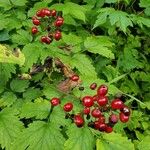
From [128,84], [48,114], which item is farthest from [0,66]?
[128,84]

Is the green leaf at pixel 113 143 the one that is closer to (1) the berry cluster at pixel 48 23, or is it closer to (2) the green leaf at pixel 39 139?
(2) the green leaf at pixel 39 139

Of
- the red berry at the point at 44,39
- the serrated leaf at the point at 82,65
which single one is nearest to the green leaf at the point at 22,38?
the red berry at the point at 44,39

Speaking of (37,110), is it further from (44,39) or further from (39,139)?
(44,39)

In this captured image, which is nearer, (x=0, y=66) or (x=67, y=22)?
(x=0, y=66)

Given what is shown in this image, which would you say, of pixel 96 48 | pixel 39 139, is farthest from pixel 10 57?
pixel 96 48

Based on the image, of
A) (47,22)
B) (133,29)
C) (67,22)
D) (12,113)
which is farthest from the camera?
(133,29)

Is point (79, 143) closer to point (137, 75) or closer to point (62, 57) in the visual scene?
point (62, 57)

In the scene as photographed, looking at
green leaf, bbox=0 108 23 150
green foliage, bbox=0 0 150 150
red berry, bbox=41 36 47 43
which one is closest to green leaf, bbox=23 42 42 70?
green foliage, bbox=0 0 150 150
